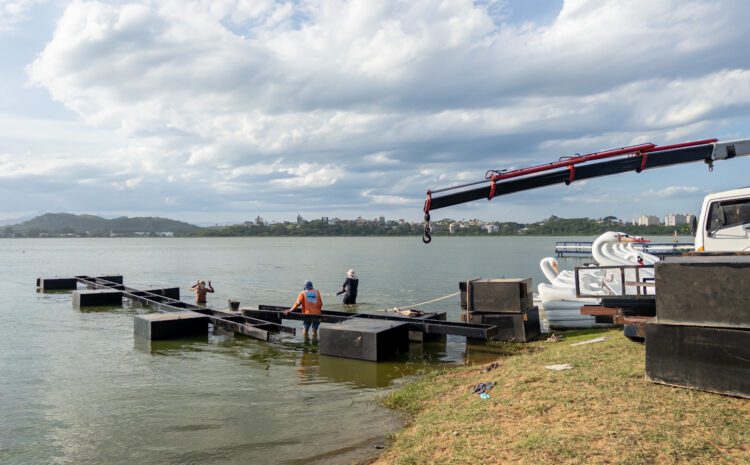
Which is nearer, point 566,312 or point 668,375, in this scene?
point 668,375

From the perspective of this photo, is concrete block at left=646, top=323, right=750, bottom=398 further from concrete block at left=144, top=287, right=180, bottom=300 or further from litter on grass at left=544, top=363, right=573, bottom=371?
concrete block at left=144, top=287, right=180, bottom=300

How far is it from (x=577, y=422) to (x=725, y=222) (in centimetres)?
768

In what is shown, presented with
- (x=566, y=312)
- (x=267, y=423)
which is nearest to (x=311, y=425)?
(x=267, y=423)

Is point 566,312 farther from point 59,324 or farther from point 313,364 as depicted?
point 59,324

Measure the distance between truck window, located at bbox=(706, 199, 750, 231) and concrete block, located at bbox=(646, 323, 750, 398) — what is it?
5.88 m

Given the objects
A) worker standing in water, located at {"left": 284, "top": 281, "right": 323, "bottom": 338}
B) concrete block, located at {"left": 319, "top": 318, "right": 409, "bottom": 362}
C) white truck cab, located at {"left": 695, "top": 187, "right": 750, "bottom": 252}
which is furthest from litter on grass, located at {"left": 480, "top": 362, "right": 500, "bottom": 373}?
worker standing in water, located at {"left": 284, "top": 281, "right": 323, "bottom": 338}

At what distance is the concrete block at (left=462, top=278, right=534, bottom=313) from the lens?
13939 millimetres

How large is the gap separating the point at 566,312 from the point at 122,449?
576 inches

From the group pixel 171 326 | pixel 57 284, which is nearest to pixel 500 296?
pixel 171 326

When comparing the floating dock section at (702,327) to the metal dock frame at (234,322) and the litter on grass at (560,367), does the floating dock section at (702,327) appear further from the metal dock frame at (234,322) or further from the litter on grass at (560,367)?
the metal dock frame at (234,322)

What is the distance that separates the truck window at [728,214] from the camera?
10.9 m

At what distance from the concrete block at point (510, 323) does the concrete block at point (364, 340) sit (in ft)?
7.46

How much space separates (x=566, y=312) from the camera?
58.5 ft

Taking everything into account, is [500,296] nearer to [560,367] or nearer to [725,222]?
[725,222]
